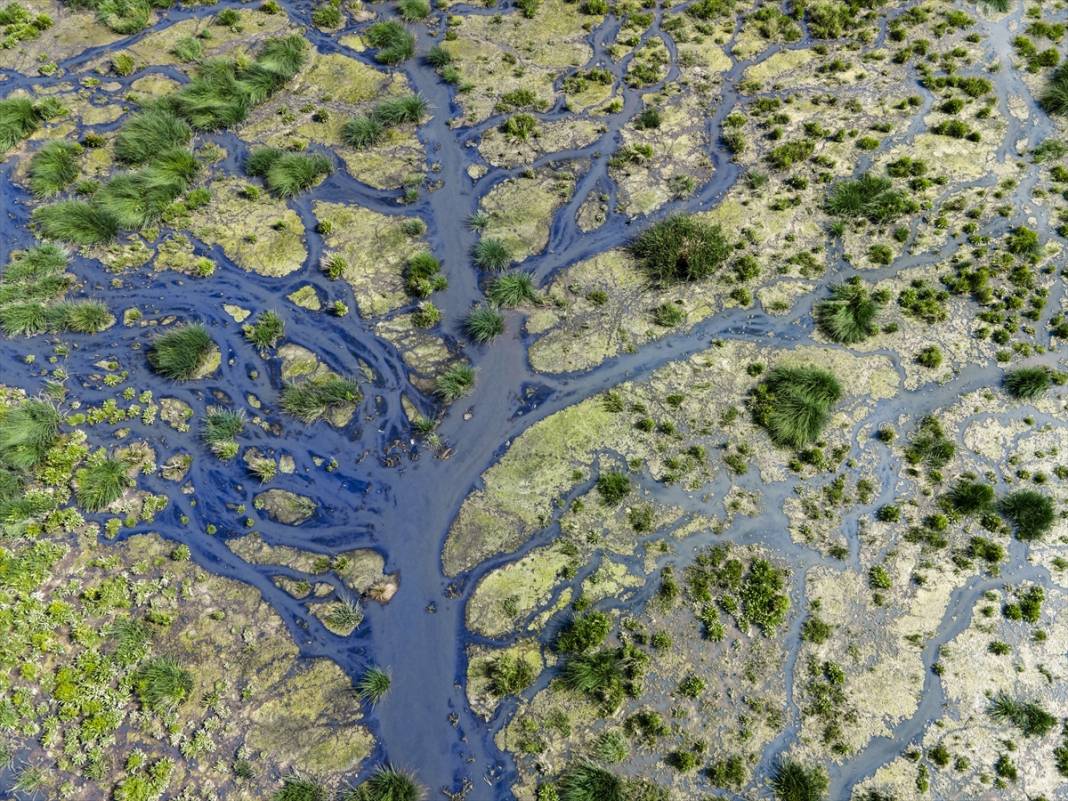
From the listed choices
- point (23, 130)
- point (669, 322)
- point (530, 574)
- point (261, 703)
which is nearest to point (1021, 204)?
point (669, 322)

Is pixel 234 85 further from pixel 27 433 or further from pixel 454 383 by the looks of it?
pixel 454 383

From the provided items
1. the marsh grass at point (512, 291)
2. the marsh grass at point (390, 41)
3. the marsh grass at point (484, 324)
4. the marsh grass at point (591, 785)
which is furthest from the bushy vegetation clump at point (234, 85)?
the marsh grass at point (591, 785)

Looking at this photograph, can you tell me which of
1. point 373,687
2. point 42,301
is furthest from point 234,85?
point 373,687

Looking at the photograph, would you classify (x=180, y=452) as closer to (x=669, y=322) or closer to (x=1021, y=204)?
(x=669, y=322)

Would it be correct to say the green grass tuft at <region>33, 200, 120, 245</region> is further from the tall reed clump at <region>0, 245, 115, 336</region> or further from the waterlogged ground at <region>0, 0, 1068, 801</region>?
the tall reed clump at <region>0, 245, 115, 336</region>

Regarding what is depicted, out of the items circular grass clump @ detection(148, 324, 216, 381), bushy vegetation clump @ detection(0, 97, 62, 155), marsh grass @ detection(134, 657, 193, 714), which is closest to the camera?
marsh grass @ detection(134, 657, 193, 714)

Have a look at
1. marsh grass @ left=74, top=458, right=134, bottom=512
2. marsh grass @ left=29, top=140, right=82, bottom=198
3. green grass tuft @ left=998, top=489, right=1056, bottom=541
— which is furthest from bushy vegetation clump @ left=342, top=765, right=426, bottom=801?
marsh grass @ left=29, top=140, right=82, bottom=198
